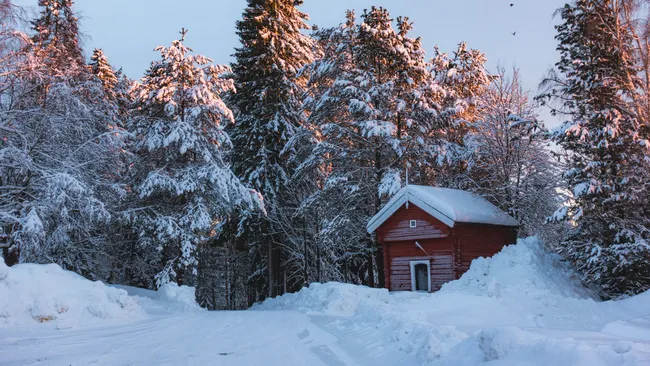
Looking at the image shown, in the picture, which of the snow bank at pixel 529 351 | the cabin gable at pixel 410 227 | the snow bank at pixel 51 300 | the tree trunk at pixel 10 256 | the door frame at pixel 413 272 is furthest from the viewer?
the door frame at pixel 413 272

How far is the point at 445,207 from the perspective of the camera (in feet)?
60.5

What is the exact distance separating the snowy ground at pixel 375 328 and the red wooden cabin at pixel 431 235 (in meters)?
2.76

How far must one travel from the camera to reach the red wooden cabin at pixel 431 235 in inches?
737

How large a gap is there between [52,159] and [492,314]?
49.3 ft

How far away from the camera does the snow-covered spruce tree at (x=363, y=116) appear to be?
22.5 m

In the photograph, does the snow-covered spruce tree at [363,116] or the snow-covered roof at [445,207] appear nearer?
the snow-covered roof at [445,207]

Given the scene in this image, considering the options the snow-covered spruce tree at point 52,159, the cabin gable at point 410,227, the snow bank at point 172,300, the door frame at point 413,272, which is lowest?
the snow bank at point 172,300

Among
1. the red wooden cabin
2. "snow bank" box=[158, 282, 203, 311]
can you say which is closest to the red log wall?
the red wooden cabin

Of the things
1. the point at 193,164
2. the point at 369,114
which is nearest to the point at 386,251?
the point at 369,114

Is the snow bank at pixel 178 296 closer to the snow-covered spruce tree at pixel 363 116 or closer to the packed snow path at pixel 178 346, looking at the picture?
the packed snow path at pixel 178 346

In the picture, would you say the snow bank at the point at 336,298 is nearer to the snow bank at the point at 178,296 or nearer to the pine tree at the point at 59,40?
the snow bank at the point at 178,296

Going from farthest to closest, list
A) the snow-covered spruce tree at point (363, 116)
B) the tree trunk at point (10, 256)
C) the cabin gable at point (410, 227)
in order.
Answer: the snow-covered spruce tree at point (363, 116), the cabin gable at point (410, 227), the tree trunk at point (10, 256)

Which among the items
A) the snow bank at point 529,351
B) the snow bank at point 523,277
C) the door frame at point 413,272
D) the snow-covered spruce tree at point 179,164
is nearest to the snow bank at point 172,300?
the snow-covered spruce tree at point 179,164

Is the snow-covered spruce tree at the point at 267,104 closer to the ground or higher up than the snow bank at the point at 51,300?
higher up
